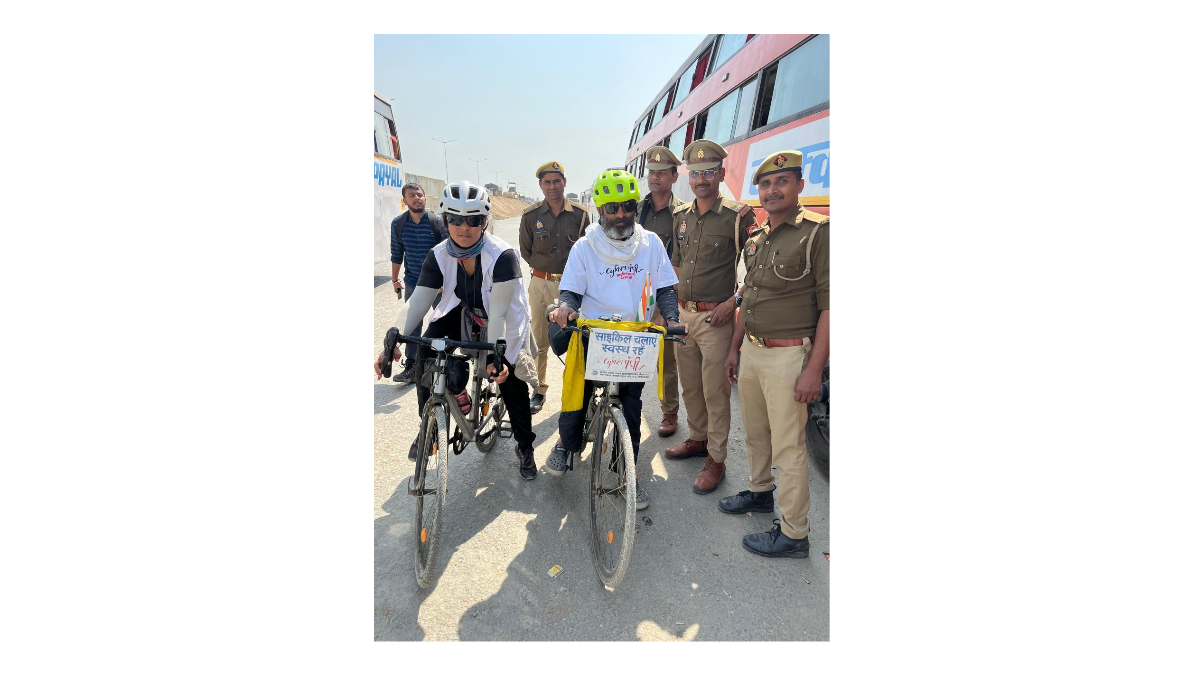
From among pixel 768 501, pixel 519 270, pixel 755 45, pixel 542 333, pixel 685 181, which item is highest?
pixel 755 45

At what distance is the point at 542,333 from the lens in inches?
194

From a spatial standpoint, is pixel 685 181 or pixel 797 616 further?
pixel 685 181

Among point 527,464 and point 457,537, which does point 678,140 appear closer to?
point 527,464

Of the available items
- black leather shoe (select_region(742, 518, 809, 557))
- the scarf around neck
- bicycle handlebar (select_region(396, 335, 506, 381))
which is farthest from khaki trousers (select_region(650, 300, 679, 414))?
the scarf around neck

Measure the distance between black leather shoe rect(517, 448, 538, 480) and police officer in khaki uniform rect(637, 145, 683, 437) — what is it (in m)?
1.15

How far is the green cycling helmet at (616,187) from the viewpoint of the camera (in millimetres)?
2725

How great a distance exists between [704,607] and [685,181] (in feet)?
22.3

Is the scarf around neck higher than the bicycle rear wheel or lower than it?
higher

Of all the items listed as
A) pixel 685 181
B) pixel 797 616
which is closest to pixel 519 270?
pixel 797 616

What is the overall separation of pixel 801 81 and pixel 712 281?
2.05m

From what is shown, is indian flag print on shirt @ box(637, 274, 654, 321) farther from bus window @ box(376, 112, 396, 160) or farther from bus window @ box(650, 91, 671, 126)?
bus window @ box(650, 91, 671, 126)

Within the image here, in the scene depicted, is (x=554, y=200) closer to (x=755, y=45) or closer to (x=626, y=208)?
(x=626, y=208)

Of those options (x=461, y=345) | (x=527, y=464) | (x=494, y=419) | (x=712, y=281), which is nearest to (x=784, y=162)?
(x=712, y=281)

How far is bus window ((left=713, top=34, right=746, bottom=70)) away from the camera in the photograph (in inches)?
248
